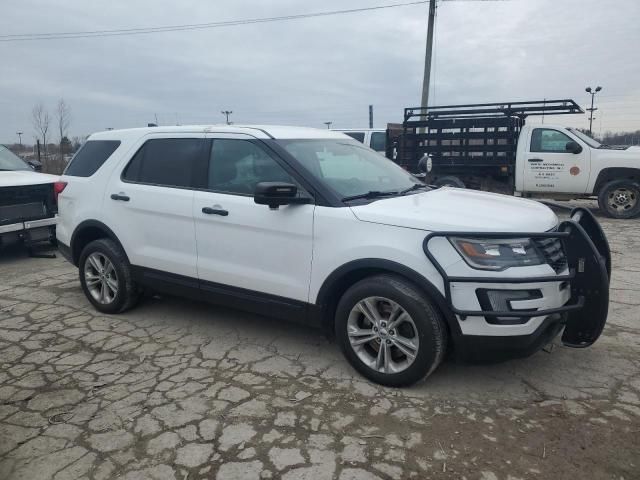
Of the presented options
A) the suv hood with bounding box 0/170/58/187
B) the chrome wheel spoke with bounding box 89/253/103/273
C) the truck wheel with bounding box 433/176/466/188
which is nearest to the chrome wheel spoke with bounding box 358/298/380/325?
the chrome wheel spoke with bounding box 89/253/103/273

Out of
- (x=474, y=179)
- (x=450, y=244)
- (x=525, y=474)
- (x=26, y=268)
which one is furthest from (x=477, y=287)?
(x=474, y=179)

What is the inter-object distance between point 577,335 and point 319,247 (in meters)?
1.83

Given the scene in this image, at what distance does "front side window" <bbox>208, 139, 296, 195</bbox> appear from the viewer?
390 cm

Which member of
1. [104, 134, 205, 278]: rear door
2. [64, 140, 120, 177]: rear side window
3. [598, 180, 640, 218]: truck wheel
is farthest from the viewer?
[598, 180, 640, 218]: truck wheel

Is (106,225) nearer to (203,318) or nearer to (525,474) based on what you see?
(203,318)

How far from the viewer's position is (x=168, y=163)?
4512mm

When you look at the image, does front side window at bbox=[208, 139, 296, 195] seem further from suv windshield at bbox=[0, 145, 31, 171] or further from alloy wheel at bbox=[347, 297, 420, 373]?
suv windshield at bbox=[0, 145, 31, 171]

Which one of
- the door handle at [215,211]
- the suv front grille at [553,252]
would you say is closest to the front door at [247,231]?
the door handle at [215,211]

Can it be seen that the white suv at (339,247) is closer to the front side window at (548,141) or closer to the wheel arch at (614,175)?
the front side window at (548,141)

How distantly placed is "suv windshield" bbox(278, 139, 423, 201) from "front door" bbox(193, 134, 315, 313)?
226mm

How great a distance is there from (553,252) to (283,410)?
198cm

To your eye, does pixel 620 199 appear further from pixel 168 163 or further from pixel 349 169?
pixel 168 163

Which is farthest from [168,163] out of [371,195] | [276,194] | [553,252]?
[553,252]

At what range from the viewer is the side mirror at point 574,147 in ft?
33.7
